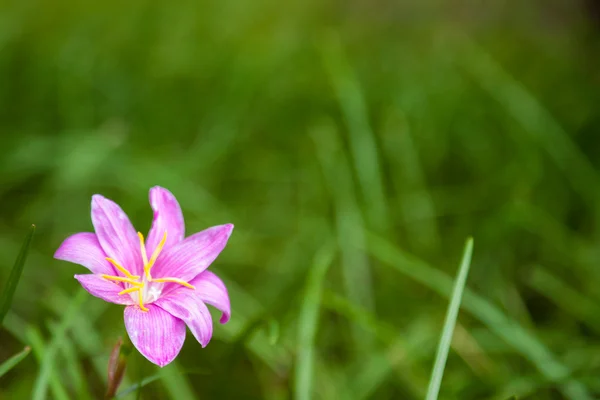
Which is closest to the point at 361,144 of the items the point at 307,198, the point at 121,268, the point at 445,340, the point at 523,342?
the point at 307,198

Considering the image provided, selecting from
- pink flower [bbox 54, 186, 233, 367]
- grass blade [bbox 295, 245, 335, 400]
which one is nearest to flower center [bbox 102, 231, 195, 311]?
pink flower [bbox 54, 186, 233, 367]

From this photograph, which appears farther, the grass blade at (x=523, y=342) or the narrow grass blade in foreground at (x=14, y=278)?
the grass blade at (x=523, y=342)

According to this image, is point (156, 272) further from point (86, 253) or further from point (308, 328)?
point (308, 328)

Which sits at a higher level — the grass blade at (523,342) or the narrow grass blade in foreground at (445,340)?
the grass blade at (523,342)

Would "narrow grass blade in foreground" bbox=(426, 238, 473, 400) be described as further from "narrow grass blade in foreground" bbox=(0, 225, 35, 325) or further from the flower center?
"narrow grass blade in foreground" bbox=(0, 225, 35, 325)

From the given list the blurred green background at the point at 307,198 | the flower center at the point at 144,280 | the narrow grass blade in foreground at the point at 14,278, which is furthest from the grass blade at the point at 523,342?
the narrow grass blade in foreground at the point at 14,278

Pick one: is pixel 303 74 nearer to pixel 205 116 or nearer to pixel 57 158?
pixel 205 116

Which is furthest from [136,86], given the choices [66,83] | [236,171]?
[236,171]

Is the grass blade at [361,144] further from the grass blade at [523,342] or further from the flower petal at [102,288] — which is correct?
the flower petal at [102,288]
